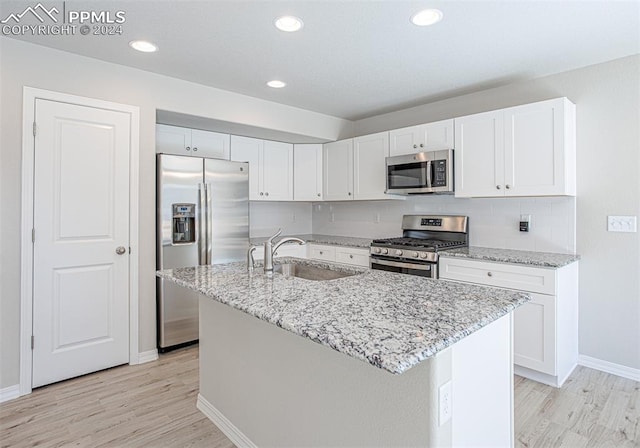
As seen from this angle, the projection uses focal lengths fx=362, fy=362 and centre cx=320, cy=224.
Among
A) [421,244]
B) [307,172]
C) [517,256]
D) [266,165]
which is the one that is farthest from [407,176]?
[266,165]

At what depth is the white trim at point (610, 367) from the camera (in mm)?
2674

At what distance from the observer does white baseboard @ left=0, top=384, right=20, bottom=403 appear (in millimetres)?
2373

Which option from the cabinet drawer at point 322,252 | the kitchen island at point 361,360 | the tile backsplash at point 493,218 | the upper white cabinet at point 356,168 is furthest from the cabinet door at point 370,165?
the kitchen island at point 361,360

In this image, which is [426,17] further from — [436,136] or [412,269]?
[412,269]

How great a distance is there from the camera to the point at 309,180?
4.54 m

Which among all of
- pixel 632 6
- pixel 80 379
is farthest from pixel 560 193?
pixel 80 379

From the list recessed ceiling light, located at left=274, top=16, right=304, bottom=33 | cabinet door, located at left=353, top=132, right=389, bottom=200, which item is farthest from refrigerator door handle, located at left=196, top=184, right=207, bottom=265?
cabinet door, located at left=353, top=132, right=389, bottom=200

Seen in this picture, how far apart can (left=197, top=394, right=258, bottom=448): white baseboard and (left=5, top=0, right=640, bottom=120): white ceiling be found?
2.31 meters

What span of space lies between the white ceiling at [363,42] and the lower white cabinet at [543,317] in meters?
1.57

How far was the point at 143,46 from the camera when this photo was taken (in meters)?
2.52

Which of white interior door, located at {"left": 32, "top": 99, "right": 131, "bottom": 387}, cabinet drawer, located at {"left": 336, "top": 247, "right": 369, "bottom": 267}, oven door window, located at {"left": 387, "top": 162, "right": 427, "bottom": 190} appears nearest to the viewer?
white interior door, located at {"left": 32, "top": 99, "right": 131, "bottom": 387}

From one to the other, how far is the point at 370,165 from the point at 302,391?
2917 mm

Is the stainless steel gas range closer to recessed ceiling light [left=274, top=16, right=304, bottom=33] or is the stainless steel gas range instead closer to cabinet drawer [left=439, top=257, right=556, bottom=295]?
cabinet drawer [left=439, top=257, right=556, bottom=295]

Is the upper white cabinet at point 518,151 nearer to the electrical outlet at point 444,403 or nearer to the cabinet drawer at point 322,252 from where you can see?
the cabinet drawer at point 322,252
